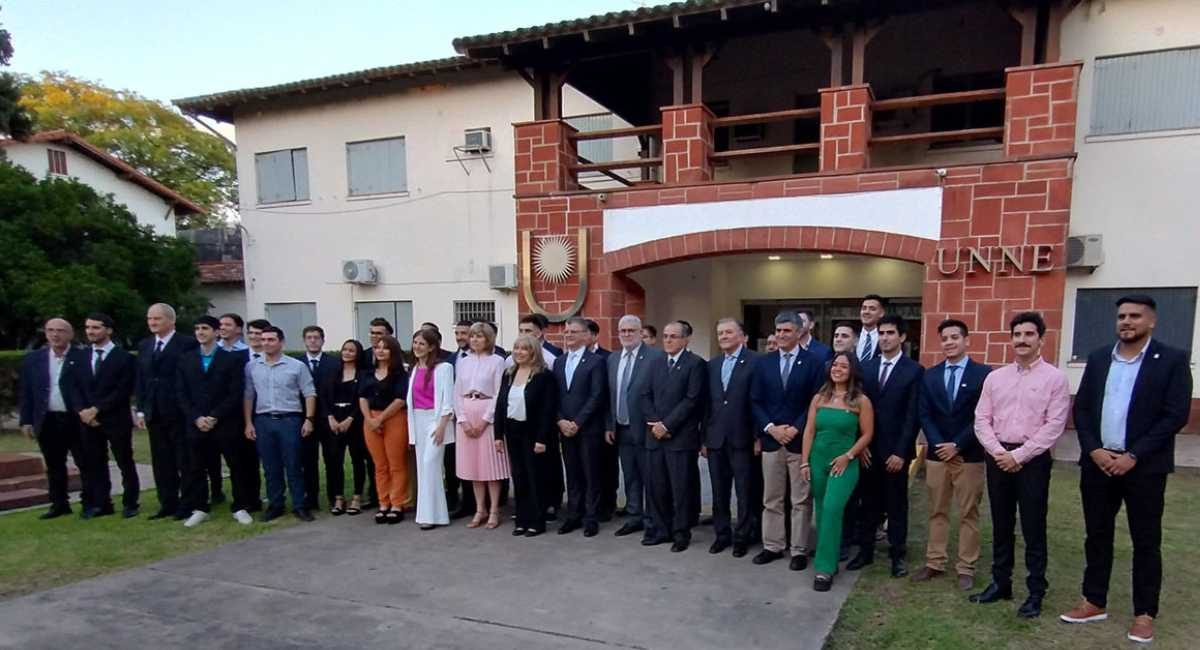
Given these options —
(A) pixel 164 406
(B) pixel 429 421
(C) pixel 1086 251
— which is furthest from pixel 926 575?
(C) pixel 1086 251

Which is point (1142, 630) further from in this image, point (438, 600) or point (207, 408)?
point (207, 408)

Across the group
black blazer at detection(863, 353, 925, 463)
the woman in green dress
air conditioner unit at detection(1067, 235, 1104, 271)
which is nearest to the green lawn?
the woman in green dress

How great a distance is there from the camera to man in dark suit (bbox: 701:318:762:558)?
484 cm

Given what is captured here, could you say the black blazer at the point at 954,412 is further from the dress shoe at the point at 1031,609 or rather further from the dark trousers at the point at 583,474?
the dark trousers at the point at 583,474

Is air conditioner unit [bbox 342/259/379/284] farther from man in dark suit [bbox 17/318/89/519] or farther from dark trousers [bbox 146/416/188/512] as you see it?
dark trousers [bbox 146/416/188/512]

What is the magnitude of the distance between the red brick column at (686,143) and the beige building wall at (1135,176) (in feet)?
17.2

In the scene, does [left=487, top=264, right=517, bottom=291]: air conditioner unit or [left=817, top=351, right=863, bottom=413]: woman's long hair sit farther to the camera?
[left=487, top=264, right=517, bottom=291]: air conditioner unit

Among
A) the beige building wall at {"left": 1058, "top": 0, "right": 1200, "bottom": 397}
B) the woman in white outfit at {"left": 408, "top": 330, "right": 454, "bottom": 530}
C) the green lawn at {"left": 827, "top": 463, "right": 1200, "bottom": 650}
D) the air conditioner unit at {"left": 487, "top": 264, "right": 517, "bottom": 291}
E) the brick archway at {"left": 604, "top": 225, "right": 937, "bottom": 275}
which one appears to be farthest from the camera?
the air conditioner unit at {"left": 487, "top": 264, "right": 517, "bottom": 291}

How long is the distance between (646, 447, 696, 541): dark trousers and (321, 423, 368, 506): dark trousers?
2.72 m

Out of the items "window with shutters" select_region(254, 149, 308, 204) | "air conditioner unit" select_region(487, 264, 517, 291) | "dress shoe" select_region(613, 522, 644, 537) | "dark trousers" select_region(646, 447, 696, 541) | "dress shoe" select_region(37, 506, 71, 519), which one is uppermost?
"window with shutters" select_region(254, 149, 308, 204)

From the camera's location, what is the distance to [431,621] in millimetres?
3869

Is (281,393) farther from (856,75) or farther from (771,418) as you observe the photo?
(856,75)

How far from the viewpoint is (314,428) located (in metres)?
5.98

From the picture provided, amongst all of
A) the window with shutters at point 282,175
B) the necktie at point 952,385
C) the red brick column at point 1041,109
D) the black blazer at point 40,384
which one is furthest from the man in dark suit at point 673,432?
the window with shutters at point 282,175
